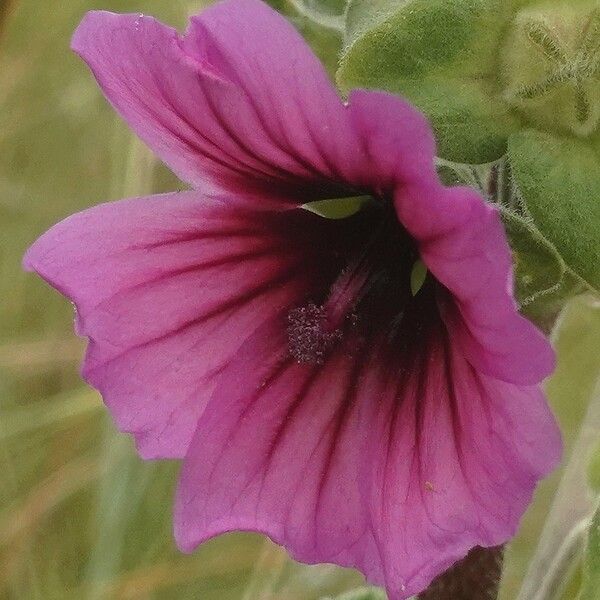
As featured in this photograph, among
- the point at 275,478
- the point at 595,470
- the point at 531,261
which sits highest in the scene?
the point at 531,261

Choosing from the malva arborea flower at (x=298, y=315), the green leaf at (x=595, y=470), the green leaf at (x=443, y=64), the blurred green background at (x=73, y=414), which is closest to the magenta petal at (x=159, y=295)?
the malva arborea flower at (x=298, y=315)

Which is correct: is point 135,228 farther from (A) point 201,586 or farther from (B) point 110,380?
(A) point 201,586

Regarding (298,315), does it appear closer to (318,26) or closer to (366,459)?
(366,459)

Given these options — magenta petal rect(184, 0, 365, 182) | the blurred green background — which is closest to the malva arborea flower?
magenta petal rect(184, 0, 365, 182)

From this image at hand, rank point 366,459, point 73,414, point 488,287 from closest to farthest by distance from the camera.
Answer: point 488,287 < point 366,459 < point 73,414

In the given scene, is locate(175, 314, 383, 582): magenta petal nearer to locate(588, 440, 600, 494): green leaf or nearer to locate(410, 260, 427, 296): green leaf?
locate(410, 260, 427, 296): green leaf

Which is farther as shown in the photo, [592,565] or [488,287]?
[592,565]

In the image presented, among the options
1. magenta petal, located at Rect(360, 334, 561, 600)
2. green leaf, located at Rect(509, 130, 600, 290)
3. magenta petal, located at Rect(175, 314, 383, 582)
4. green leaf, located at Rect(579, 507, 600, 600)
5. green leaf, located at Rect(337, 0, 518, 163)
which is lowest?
green leaf, located at Rect(579, 507, 600, 600)

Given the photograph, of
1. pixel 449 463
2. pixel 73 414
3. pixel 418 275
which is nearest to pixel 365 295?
pixel 418 275
